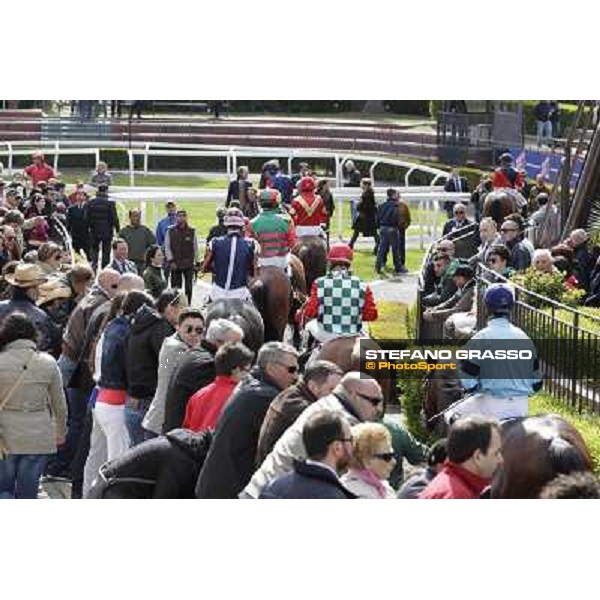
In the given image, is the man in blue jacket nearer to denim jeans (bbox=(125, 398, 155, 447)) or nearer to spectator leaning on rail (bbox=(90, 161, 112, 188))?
spectator leaning on rail (bbox=(90, 161, 112, 188))

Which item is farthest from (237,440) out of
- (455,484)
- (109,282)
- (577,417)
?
A: (109,282)

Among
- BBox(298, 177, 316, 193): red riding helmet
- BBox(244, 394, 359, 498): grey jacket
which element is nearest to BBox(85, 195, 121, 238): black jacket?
BBox(298, 177, 316, 193): red riding helmet

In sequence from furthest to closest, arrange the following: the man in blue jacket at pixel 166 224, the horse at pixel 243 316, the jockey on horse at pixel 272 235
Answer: the man in blue jacket at pixel 166 224 → the jockey on horse at pixel 272 235 → the horse at pixel 243 316

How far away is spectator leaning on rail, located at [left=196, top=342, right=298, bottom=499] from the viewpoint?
8.46m

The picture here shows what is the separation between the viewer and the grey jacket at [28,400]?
992 cm

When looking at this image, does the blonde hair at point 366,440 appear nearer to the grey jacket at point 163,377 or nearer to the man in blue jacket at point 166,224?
the grey jacket at point 163,377

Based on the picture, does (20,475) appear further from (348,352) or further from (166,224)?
(166,224)

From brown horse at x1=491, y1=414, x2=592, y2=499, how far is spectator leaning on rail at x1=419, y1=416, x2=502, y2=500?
58 mm

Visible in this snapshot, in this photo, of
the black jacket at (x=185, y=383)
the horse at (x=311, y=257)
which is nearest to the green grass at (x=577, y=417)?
the black jacket at (x=185, y=383)

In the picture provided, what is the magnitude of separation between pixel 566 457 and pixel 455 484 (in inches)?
17.5

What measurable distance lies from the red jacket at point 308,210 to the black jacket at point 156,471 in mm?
8035

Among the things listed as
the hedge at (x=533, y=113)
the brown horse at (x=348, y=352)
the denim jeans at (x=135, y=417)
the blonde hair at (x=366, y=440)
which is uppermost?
the hedge at (x=533, y=113)

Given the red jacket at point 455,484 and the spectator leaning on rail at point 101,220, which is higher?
the red jacket at point 455,484

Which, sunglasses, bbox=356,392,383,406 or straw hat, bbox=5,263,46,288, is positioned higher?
straw hat, bbox=5,263,46,288
